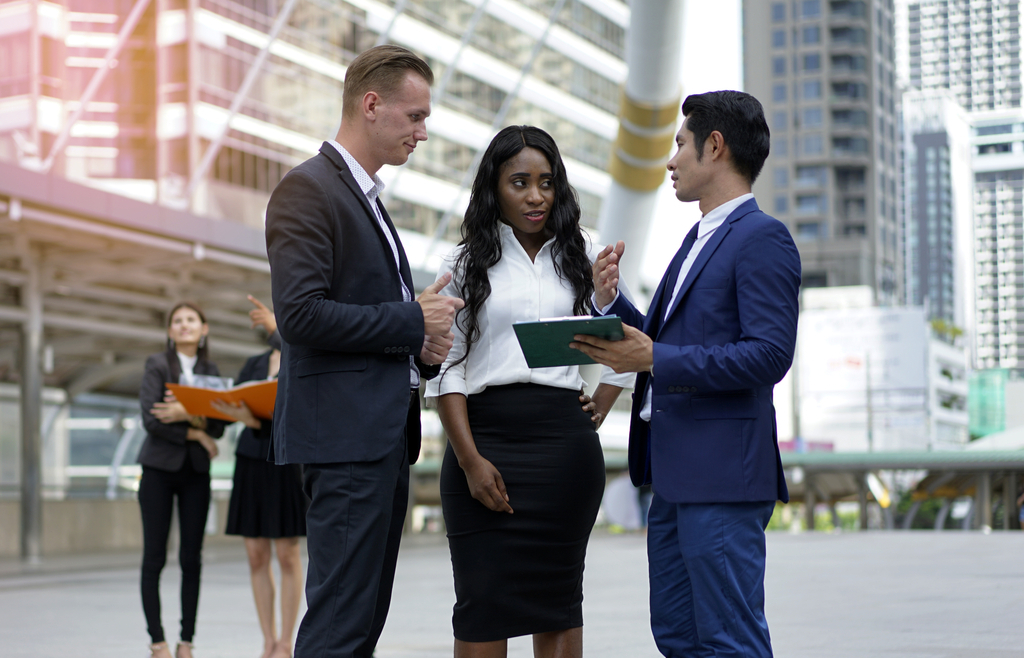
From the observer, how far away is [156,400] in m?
6.21

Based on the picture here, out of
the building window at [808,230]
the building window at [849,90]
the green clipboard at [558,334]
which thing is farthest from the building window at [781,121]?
the green clipboard at [558,334]

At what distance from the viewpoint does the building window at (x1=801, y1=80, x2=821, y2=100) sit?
106m

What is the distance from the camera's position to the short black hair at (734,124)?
330cm

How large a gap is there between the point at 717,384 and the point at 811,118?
108 metres

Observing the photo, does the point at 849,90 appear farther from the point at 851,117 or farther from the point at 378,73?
the point at 378,73

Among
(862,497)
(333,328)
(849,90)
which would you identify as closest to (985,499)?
A: (862,497)

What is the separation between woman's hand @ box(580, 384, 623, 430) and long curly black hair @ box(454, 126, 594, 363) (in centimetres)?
28

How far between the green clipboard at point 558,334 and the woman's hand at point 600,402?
0.60 m

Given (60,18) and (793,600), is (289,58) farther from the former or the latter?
(793,600)

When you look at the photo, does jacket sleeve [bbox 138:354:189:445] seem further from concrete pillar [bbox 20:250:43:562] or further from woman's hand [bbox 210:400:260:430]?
concrete pillar [bbox 20:250:43:562]

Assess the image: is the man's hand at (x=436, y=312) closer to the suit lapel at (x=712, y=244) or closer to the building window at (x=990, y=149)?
the suit lapel at (x=712, y=244)

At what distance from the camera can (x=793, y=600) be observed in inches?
339

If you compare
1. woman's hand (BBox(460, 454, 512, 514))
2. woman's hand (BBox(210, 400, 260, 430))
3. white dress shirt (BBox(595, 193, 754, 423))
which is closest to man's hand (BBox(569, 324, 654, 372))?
white dress shirt (BBox(595, 193, 754, 423))

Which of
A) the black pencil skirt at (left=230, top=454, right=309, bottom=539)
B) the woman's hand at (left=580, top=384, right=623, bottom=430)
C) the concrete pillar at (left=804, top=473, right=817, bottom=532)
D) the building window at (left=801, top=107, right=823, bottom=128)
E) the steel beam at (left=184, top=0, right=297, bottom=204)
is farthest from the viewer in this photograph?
the building window at (left=801, top=107, right=823, bottom=128)
